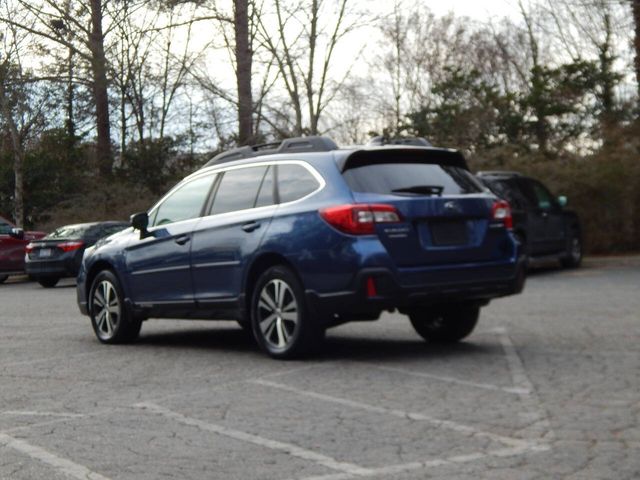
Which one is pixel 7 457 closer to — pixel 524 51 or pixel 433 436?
pixel 433 436

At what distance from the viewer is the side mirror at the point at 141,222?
11418mm

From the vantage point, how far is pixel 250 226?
10102mm

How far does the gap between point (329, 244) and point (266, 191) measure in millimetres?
1165

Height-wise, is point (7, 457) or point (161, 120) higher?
point (161, 120)

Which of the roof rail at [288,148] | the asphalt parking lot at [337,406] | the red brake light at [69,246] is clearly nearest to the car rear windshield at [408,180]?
the roof rail at [288,148]

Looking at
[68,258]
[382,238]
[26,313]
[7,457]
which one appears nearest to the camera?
[7,457]

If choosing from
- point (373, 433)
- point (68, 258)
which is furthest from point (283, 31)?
point (373, 433)

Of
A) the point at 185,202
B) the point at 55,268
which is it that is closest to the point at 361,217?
the point at 185,202

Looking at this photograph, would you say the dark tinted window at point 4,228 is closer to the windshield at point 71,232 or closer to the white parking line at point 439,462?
the windshield at point 71,232

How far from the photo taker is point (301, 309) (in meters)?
9.52

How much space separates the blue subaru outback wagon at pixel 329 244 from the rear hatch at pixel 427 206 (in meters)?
0.01

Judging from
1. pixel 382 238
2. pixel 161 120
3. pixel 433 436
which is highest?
pixel 161 120

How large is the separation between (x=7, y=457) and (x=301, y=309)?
3.55 meters

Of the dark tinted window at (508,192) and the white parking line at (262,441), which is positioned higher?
the dark tinted window at (508,192)
